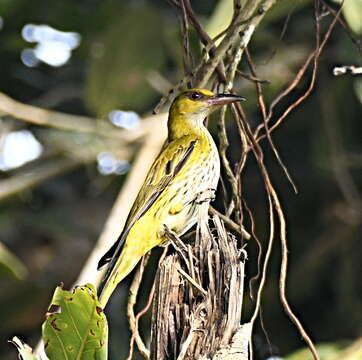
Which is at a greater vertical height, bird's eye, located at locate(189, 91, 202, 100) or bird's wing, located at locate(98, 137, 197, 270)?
bird's eye, located at locate(189, 91, 202, 100)

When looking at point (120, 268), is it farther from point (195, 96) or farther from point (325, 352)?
point (325, 352)

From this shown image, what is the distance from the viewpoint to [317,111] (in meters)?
7.48

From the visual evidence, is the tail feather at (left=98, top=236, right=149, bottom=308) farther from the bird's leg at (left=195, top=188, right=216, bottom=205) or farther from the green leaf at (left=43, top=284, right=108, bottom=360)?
the green leaf at (left=43, top=284, right=108, bottom=360)

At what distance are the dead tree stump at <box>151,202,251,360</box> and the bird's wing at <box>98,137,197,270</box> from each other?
105 cm

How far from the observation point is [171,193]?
4.38m

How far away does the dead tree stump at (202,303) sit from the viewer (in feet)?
9.27

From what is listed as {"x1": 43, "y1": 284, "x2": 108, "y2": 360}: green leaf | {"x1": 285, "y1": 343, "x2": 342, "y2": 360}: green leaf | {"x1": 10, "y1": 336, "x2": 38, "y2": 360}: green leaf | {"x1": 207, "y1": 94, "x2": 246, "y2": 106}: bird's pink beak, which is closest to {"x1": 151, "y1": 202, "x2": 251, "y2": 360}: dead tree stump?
{"x1": 43, "y1": 284, "x2": 108, "y2": 360}: green leaf

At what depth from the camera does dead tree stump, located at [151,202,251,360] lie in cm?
282

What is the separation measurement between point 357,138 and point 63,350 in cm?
469

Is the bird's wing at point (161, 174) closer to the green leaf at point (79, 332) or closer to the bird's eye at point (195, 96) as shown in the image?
the bird's eye at point (195, 96)

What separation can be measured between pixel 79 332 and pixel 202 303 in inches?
13.6

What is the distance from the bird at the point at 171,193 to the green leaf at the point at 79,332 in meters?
0.86

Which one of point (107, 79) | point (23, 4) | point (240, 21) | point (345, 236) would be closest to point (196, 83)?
point (240, 21)

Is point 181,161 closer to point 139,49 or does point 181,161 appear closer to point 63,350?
point 63,350
